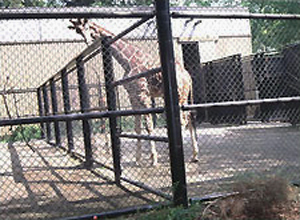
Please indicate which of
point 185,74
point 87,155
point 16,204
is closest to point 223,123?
point 185,74

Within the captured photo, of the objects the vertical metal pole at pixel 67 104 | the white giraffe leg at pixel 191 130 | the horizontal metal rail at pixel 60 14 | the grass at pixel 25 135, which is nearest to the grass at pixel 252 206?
the horizontal metal rail at pixel 60 14

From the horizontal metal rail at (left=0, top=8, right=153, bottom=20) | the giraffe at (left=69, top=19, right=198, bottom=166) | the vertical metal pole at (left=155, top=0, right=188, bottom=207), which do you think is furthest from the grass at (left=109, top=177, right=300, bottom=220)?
the giraffe at (left=69, top=19, right=198, bottom=166)

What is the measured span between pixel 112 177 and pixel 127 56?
6.27ft

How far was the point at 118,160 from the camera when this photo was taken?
457 centimetres

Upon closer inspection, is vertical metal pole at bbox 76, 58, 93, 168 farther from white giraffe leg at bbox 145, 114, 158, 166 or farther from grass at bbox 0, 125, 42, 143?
grass at bbox 0, 125, 42, 143

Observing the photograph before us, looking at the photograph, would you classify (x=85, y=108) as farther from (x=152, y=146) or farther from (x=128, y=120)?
(x=152, y=146)

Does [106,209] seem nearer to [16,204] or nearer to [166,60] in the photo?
[16,204]

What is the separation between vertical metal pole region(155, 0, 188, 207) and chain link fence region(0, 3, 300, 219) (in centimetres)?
9

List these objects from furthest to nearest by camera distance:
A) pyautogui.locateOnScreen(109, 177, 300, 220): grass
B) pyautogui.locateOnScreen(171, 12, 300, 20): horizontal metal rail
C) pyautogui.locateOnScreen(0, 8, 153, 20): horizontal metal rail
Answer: pyautogui.locateOnScreen(171, 12, 300, 20): horizontal metal rail → pyautogui.locateOnScreen(0, 8, 153, 20): horizontal metal rail → pyautogui.locateOnScreen(109, 177, 300, 220): grass

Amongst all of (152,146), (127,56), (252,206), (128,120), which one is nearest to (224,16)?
(252,206)

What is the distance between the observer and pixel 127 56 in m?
5.54

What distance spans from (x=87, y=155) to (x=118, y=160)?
1.49 meters

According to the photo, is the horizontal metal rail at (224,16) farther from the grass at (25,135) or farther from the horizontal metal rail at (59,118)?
the grass at (25,135)

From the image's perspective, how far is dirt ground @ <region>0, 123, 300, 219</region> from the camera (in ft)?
11.9
